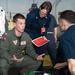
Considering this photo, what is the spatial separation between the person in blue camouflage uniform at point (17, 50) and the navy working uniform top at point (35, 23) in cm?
28

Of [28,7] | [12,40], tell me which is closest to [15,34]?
[12,40]

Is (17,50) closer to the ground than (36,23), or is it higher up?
closer to the ground

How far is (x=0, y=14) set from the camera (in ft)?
11.8

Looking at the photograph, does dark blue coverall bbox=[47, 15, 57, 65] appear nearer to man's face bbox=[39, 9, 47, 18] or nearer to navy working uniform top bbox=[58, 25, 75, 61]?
man's face bbox=[39, 9, 47, 18]

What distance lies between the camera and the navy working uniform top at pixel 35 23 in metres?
3.06

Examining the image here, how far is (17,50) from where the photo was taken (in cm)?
285

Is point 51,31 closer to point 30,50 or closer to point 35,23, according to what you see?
point 35,23

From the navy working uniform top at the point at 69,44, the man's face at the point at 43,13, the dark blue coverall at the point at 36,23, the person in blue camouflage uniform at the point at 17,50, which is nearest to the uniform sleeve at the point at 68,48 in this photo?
the navy working uniform top at the point at 69,44

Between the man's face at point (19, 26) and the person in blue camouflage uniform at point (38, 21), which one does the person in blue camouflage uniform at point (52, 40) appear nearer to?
the person in blue camouflage uniform at point (38, 21)

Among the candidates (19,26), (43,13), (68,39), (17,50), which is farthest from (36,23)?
(68,39)

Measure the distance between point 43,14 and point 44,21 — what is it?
18 centimetres

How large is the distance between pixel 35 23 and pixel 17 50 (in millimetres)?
544

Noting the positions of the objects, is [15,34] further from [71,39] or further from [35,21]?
[71,39]

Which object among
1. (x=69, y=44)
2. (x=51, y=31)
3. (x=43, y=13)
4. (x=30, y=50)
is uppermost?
(x=43, y=13)
